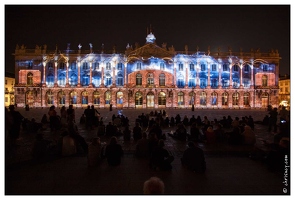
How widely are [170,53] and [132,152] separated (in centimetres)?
4509

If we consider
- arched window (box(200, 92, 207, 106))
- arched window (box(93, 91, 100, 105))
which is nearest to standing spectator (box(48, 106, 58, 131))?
arched window (box(93, 91, 100, 105))

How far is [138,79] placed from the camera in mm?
54031

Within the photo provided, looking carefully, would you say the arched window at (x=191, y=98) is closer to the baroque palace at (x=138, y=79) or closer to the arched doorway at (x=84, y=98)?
the baroque palace at (x=138, y=79)

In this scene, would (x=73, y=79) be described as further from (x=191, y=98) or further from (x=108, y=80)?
(x=191, y=98)

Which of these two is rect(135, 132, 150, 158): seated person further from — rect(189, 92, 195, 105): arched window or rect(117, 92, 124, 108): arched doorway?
rect(189, 92, 195, 105): arched window

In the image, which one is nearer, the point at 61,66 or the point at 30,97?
the point at 30,97

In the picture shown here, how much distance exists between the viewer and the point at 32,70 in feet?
176

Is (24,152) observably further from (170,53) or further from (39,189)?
(170,53)

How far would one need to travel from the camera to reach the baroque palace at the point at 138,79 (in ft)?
174

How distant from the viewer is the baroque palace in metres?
53.1

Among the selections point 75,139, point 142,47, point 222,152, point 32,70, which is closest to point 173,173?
point 222,152

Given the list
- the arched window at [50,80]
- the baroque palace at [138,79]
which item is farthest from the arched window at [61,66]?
the arched window at [50,80]

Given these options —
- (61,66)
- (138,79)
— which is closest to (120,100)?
(138,79)

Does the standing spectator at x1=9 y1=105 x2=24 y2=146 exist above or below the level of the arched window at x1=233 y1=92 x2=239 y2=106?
below
